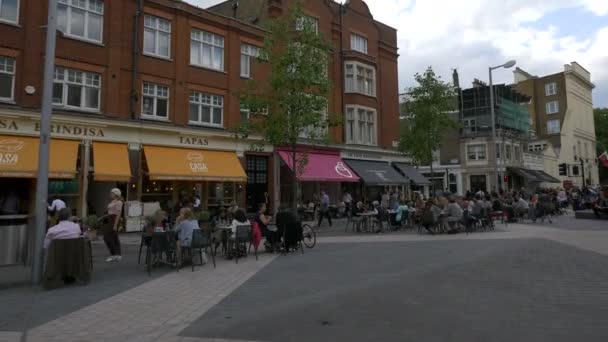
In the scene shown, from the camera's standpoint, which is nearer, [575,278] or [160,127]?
[575,278]

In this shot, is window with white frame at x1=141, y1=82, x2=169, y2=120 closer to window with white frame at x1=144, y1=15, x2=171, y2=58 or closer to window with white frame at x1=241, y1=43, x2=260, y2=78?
window with white frame at x1=144, y1=15, x2=171, y2=58

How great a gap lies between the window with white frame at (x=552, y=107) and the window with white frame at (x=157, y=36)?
61908 mm

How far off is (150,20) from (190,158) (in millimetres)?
7016

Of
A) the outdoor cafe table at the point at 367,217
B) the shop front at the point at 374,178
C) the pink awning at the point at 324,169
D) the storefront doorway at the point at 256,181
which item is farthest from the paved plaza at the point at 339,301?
the shop front at the point at 374,178

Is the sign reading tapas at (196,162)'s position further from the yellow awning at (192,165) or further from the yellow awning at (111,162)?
the yellow awning at (111,162)

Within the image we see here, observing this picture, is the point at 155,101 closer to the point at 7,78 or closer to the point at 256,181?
the point at 7,78

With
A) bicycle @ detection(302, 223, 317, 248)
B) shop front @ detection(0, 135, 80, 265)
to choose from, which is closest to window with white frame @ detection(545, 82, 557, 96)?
bicycle @ detection(302, 223, 317, 248)

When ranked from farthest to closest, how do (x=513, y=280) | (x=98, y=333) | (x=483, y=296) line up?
Result: (x=513, y=280) → (x=483, y=296) → (x=98, y=333)

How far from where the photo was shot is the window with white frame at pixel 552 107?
63781 millimetres

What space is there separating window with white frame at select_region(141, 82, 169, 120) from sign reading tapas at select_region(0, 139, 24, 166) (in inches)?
210

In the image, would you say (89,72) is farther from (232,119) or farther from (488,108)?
(488,108)

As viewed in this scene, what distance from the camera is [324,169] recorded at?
84.4 feet

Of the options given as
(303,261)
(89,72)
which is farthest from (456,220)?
(89,72)

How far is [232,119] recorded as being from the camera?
23016 mm
